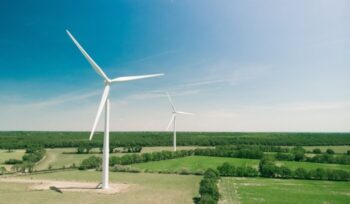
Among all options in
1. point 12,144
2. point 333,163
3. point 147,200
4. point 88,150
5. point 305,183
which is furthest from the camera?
point 12,144

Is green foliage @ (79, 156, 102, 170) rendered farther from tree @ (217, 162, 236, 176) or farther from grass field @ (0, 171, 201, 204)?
tree @ (217, 162, 236, 176)

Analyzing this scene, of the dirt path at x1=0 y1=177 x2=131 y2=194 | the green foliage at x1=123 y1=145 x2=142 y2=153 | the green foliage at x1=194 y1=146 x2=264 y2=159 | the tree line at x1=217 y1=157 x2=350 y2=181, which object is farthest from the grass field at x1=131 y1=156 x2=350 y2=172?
the green foliage at x1=123 y1=145 x2=142 y2=153

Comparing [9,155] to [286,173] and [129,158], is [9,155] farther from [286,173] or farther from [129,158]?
[286,173]

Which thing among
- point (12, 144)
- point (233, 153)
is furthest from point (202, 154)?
point (12, 144)

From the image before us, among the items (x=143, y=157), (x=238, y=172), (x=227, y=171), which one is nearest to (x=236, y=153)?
(x=143, y=157)

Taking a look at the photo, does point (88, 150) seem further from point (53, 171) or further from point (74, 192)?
point (74, 192)

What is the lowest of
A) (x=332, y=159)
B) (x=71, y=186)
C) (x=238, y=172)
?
(x=71, y=186)
